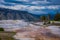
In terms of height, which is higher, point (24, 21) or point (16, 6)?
point (16, 6)

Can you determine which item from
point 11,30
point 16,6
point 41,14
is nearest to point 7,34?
point 11,30

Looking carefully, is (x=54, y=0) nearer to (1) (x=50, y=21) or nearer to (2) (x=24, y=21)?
(1) (x=50, y=21)

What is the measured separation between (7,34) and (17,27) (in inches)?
8.2

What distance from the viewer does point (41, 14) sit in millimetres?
2510

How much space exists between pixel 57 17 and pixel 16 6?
2.39ft

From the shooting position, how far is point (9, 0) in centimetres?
254

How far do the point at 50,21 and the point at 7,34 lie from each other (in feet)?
2.47

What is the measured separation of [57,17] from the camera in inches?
98.0

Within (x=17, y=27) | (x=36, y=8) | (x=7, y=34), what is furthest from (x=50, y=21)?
(x=7, y=34)

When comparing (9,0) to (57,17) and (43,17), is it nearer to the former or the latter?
(43,17)

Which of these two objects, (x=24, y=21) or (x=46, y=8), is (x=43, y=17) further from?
(x=24, y=21)

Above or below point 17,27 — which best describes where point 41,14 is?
above

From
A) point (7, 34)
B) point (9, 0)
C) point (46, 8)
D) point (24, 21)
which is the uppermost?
point (9, 0)

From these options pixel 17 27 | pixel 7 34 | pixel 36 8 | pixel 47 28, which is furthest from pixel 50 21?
pixel 7 34
